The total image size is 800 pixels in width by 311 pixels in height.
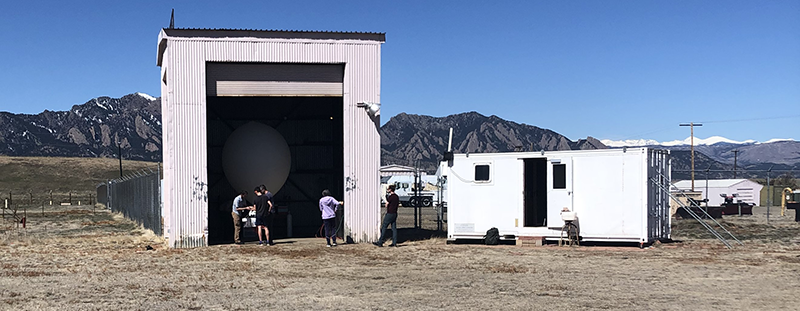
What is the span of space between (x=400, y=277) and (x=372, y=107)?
7949mm

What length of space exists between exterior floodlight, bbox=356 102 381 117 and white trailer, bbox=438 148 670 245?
2346 mm

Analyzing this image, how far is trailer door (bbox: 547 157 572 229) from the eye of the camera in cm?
1990

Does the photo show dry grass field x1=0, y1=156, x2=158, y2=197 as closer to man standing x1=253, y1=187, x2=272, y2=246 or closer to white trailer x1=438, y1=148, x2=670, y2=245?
man standing x1=253, y1=187, x2=272, y2=246

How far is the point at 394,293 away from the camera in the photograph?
39.0 ft

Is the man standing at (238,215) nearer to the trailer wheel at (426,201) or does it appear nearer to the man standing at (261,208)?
the man standing at (261,208)

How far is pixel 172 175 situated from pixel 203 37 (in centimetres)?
362

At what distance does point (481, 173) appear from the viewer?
20812mm

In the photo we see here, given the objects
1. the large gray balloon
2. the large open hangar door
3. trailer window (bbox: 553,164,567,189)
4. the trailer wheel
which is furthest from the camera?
the trailer wheel

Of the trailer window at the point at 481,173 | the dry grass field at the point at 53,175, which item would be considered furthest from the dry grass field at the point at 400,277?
the dry grass field at the point at 53,175

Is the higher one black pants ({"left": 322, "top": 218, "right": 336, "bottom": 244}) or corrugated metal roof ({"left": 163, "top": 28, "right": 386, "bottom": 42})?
corrugated metal roof ({"left": 163, "top": 28, "right": 386, "bottom": 42})

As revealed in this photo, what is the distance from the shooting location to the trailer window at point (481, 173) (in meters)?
20.8

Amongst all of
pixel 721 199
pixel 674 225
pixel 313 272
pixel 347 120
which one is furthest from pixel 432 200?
pixel 313 272

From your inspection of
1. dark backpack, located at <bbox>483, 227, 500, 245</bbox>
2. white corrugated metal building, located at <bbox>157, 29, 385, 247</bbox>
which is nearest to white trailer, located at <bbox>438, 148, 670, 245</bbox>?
dark backpack, located at <bbox>483, 227, 500, 245</bbox>

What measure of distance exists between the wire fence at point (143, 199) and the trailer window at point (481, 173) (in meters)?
9.12
